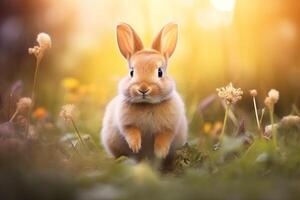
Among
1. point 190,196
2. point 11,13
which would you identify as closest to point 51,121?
point 11,13

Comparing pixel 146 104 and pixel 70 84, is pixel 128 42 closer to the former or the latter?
pixel 146 104

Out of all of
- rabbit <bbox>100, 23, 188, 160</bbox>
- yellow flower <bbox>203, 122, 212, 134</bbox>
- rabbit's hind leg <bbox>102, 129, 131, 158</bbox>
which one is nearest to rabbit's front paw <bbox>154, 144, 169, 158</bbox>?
rabbit <bbox>100, 23, 188, 160</bbox>

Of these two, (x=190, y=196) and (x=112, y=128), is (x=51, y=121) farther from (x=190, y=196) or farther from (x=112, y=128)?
(x=190, y=196)

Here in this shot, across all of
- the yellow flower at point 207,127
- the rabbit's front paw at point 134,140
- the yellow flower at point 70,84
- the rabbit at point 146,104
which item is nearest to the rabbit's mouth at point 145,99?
the rabbit at point 146,104

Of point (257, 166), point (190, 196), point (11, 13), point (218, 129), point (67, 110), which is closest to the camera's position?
point (190, 196)

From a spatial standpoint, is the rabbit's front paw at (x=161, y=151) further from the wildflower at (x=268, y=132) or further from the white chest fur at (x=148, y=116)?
the wildflower at (x=268, y=132)

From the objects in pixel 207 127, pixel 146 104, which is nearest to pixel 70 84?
pixel 207 127

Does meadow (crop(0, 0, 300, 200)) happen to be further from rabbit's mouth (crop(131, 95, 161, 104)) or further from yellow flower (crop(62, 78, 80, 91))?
rabbit's mouth (crop(131, 95, 161, 104))
